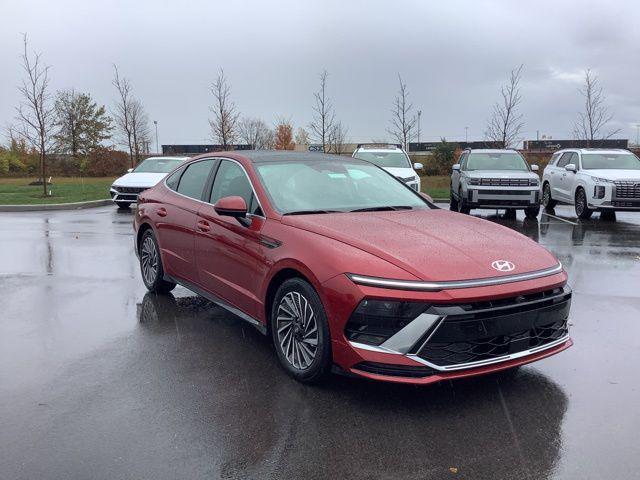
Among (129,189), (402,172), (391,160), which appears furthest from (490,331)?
(129,189)

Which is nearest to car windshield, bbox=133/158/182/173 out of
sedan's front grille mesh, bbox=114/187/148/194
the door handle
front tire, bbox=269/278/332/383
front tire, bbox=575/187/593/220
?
sedan's front grille mesh, bbox=114/187/148/194

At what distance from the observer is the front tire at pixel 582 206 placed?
1466 cm

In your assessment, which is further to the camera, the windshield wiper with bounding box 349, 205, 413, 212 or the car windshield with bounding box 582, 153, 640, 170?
the car windshield with bounding box 582, 153, 640, 170

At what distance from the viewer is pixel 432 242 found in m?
4.01

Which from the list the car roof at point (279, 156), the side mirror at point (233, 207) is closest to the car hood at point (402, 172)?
the car roof at point (279, 156)

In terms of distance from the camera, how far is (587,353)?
4.73 meters

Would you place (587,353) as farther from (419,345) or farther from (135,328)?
(135,328)

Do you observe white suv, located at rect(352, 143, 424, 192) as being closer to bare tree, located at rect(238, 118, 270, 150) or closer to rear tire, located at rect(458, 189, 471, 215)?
rear tire, located at rect(458, 189, 471, 215)

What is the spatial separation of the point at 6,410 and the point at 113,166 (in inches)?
1740

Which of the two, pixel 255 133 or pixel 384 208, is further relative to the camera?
pixel 255 133

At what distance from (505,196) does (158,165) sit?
35.5 feet

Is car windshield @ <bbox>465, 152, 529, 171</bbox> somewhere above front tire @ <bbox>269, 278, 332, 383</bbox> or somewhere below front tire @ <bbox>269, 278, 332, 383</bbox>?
above

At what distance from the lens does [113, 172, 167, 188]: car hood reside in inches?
678

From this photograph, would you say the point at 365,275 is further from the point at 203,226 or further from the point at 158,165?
the point at 158,165
